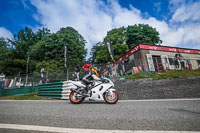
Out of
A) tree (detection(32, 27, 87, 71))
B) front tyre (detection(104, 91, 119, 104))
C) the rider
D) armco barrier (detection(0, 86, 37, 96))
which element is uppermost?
tree (detection(32, 27, 87, 71))

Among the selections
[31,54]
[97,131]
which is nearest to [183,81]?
[97,131]

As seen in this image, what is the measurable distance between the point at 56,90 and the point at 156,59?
11574 mm

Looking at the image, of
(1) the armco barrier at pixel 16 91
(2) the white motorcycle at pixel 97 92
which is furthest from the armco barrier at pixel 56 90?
(1) the armco barrier at pixel 16 91

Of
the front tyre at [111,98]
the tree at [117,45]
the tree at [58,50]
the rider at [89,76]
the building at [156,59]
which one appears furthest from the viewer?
the tree at [117,45]

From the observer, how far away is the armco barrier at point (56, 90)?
24.7 ft

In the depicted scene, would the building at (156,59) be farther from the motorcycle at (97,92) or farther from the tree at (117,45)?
the tree at (117,45)

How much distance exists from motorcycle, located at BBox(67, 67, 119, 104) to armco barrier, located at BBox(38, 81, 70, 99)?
260 cm

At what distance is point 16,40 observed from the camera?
42.2 meters

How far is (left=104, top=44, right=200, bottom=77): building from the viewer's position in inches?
466

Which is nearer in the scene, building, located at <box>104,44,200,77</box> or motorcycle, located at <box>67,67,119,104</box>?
motorcycle, located at <box>67,67,119,104</box>

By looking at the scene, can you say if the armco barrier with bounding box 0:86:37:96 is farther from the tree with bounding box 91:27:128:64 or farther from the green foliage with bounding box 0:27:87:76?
the tree with bounding box 91:27:128:64

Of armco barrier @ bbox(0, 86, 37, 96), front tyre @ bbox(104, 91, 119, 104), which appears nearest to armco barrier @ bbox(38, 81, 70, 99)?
front tyre @ bbox(104, 91, 119, 104)

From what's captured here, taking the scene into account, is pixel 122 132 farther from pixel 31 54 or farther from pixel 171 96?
pixel 31 54

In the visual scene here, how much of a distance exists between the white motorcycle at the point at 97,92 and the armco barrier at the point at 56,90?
2.60 meters
